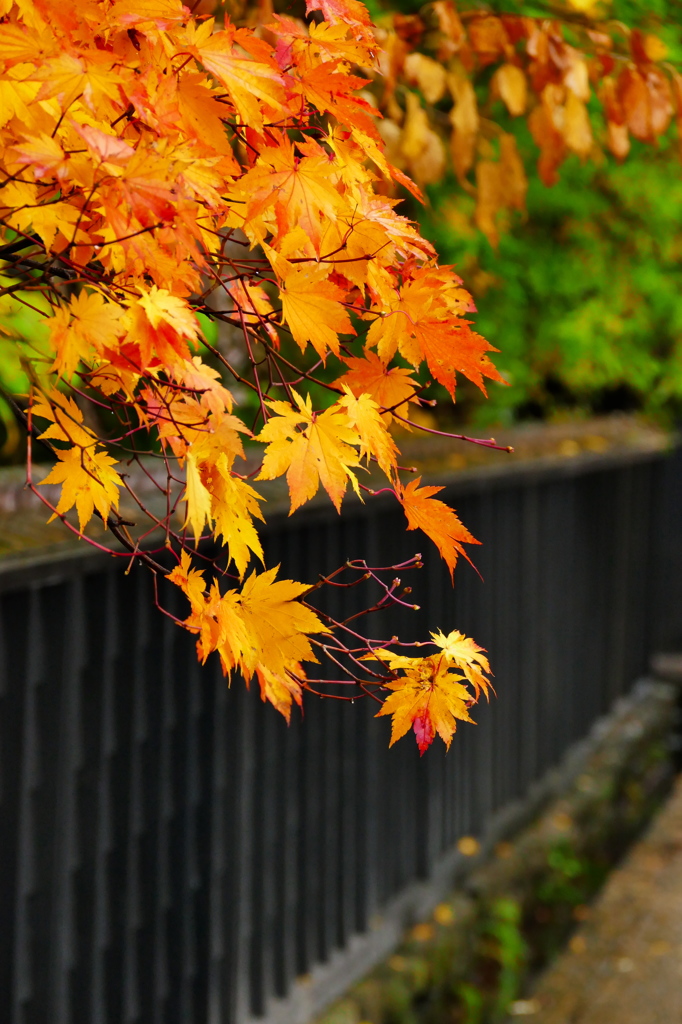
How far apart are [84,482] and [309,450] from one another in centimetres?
30

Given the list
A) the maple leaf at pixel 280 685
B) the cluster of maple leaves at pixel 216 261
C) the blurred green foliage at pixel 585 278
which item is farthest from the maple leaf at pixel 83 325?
the blurred green foliage at pixel 585 278

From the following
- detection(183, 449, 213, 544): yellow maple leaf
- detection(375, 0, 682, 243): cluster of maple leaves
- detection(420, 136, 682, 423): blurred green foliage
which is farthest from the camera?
detection(420, 136, 682, 423): blurred green foliage

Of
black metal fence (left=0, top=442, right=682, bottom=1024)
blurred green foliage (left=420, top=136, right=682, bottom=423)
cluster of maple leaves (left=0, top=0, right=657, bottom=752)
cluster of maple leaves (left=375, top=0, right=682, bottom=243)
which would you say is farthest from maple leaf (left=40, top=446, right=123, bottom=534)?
blurred green foliage (left=420, top=136, right=682, bottom=423)

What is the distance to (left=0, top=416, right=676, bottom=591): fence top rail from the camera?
2.20 metres

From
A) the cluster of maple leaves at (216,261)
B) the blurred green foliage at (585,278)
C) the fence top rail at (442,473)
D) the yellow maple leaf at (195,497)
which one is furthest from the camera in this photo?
the blurred green foliage at (585,278)

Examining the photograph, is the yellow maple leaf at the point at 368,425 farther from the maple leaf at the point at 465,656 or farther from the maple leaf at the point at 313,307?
the maple leaf at the point at 465,656

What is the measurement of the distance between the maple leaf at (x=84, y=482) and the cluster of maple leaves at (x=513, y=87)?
1.65 m

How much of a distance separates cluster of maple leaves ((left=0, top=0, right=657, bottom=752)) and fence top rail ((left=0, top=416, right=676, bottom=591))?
34cm

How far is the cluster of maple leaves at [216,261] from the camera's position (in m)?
1.07

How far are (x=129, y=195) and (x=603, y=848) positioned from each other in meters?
5.59

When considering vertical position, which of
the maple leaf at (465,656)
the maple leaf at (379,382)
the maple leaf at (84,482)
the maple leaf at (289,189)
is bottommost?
the maple leaf at (465,656)

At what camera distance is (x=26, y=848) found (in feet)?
7.37

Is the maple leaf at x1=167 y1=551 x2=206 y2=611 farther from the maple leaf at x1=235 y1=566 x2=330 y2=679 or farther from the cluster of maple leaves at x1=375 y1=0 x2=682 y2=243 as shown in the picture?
the cluster of maple leaves at x1=375 y1=0 x2=682 y2=243

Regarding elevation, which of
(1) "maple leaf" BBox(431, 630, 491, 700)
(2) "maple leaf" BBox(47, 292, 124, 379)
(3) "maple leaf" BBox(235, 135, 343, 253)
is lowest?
(1) "maple leaf" BBox(431, 630, 491, 700)
